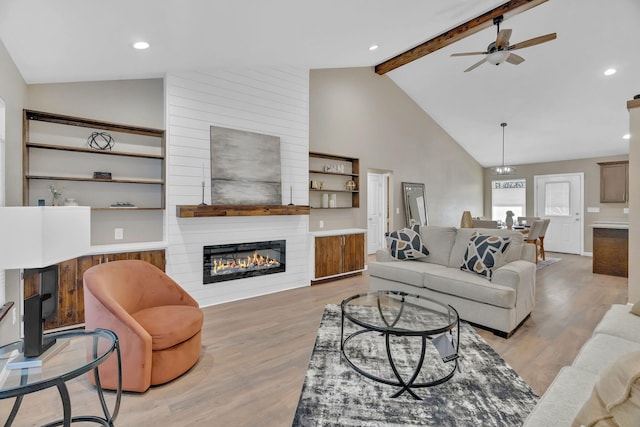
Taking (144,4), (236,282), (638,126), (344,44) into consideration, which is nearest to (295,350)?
(236,282)

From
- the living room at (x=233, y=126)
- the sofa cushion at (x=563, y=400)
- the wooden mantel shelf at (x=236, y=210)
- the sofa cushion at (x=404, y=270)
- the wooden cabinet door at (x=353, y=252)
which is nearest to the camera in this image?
the sofa cushion at (x=563, y=400)

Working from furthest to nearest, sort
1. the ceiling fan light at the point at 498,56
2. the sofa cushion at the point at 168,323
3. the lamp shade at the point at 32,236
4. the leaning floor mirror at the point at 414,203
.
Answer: the leaning floor mirror at the point at 414,203 < the ceiling fan light at the point at 498,56 < the sofa cushion at the point at 168,323 < the lamp shade at the point at 32,236

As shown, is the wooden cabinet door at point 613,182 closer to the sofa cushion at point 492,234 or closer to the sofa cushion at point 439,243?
the sofa cushion at point 492,234

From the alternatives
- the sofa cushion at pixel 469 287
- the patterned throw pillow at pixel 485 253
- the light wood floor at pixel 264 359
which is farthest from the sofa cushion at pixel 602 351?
the patterned throw pillow at pixel 485 253

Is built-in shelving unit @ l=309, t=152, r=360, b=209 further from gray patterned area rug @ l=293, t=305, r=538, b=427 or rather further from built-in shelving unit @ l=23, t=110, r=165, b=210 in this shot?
gray patterned area rug @ l=293, t=305, r=538, b=427

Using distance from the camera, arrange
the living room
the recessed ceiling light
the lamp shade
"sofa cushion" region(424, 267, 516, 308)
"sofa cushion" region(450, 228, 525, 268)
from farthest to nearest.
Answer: "sofa cushion" region(450, 228, 525, 268) < the living room < "sofa cushion" region(424, 267, 516, 308) < the recessed ceiling light < the lamp shade

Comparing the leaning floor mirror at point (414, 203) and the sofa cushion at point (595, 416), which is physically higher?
the leaning floor mirror at point (414, 203)

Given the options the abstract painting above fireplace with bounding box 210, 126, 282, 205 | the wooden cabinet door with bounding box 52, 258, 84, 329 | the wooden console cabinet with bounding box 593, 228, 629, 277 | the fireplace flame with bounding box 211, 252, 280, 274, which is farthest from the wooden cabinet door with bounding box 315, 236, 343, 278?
the wooden console cabinet with bounding box 593, 228, 629, 277

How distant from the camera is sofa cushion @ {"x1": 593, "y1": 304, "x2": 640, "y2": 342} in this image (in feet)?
6.11

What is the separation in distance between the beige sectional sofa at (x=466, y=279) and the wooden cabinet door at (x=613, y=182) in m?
5.57

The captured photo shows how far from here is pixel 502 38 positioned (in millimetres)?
3637

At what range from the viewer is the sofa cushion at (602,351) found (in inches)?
60.1

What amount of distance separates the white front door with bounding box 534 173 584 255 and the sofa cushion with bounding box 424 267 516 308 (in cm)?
644

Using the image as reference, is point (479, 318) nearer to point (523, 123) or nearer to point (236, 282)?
point (236, 282)
